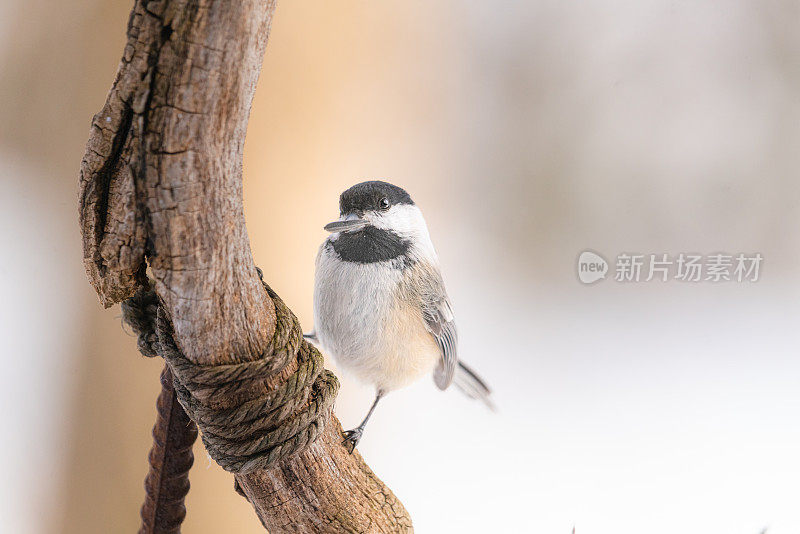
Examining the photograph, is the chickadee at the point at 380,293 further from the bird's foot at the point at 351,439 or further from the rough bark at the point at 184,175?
the rough bark at the point at 184,175

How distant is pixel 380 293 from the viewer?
0.62 meters

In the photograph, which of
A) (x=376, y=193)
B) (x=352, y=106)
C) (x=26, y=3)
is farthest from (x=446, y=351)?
(x=26, y=3)

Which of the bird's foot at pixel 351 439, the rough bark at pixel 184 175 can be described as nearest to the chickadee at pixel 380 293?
the bird's foot at pixel 351 439

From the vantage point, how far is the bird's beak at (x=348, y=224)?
56 centimetres

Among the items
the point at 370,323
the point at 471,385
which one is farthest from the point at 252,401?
the point at 471,385

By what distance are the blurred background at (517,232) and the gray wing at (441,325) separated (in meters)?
0.14

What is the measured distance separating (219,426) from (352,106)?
0.48 m

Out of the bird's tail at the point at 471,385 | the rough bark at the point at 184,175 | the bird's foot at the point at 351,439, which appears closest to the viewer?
the rough bark at the point at 184,175

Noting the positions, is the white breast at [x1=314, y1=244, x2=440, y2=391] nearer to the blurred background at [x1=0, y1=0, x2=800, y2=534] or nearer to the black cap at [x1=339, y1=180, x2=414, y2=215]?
the black cap at [x1=339, y1=180, x2=414, y2=215]

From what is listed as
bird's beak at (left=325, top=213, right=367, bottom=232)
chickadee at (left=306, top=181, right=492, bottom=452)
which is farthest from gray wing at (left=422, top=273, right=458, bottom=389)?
bird's beak at (left=325, top=213, right=367, bottom=232)

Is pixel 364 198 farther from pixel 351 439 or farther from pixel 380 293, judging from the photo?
pixel 351 439

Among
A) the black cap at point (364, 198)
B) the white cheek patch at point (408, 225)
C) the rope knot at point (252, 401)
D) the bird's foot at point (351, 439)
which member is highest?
the black cap at point (364, 198)

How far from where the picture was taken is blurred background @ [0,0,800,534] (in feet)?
2.67

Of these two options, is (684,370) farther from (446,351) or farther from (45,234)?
(45,234)
